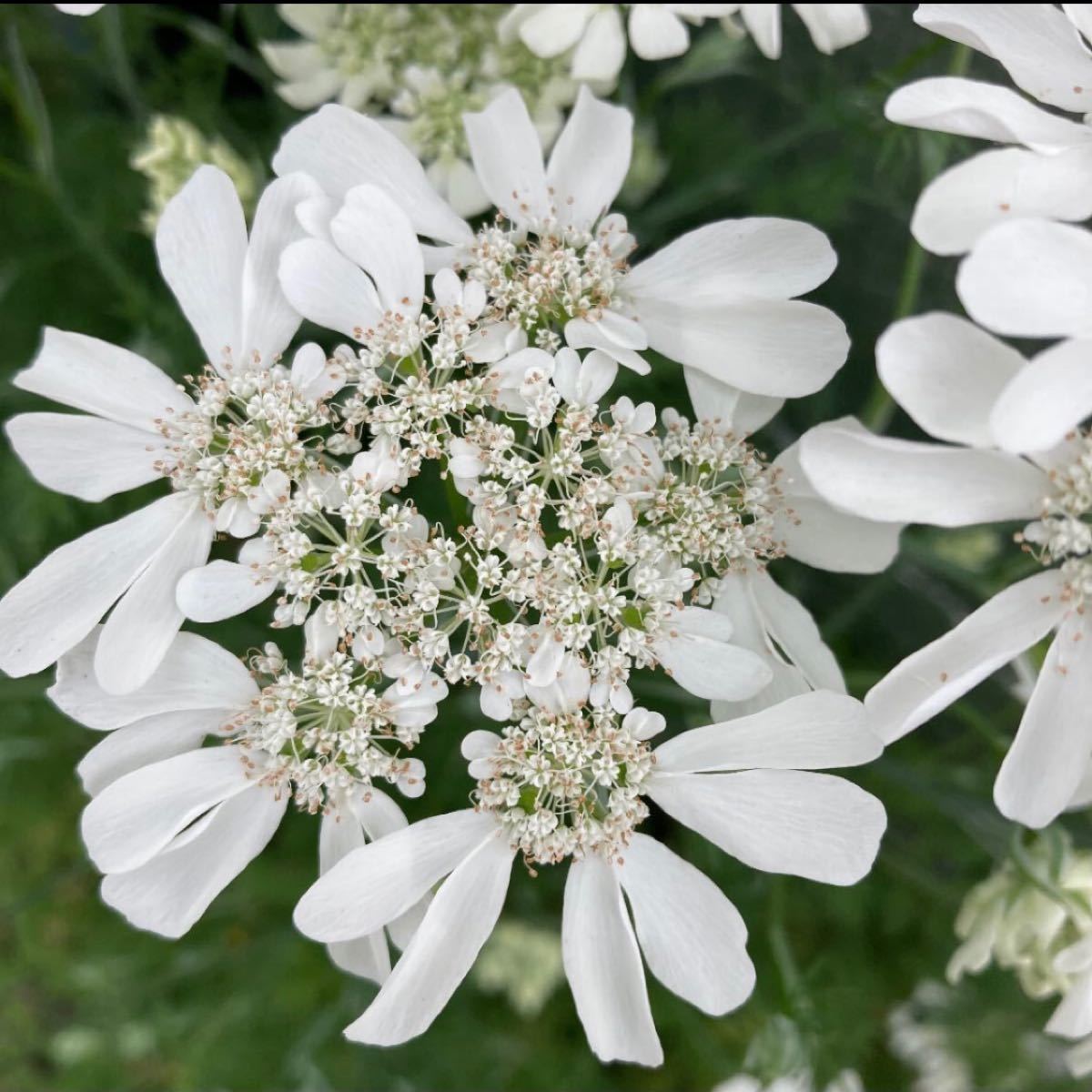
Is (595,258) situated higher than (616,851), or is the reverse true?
(595,258)

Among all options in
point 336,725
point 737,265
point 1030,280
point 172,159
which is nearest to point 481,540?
point 336,725

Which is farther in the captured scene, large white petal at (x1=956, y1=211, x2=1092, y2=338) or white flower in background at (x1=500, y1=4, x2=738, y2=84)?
white flower in background at (x1=500, y1=4, x2=738, y2=84)

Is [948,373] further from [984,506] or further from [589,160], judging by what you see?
[589,160]

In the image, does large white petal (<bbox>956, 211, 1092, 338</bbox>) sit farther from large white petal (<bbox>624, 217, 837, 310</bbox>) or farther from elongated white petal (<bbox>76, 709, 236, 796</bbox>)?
elongated white petal (<bbox>76, 709, 236, 796</bbox>)

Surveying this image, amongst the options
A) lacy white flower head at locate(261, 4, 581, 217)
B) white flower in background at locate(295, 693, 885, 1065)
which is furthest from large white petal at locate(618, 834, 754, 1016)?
lacy white flower head at locate(261, 4, 581, 217)

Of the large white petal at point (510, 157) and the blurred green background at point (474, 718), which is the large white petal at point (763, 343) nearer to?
the large white petal at point (510, 157)

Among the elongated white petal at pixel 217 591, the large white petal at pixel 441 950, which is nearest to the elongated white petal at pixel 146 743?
the elongated white petal at pixel 217 591
